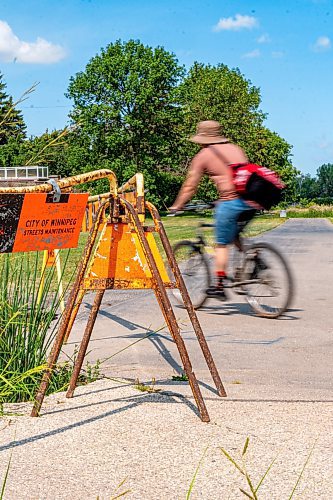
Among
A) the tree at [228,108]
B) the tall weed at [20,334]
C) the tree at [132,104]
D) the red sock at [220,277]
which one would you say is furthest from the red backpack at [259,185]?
the tree at [228,108]

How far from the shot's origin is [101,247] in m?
4.82

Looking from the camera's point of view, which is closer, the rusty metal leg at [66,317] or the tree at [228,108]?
the rusty metal leg at [66,317]

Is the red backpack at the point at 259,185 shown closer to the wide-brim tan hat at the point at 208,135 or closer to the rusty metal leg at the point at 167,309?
the wide-brim tan hat at the point at 208,135

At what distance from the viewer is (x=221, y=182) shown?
28.3 feet

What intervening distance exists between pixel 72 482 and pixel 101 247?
170 centimetres

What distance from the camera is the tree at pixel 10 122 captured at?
4.55 meters

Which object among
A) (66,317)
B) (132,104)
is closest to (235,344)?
(66,317)

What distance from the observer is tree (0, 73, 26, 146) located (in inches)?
179

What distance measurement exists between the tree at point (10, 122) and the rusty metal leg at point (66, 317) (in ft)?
1.99

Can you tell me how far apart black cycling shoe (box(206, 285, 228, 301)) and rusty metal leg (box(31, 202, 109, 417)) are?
4.50 metres

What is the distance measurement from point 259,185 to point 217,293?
1398 mm

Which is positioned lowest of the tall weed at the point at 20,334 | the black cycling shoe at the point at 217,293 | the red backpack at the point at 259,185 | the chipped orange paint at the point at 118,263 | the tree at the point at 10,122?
the black cycling shoe at the point at 217,293

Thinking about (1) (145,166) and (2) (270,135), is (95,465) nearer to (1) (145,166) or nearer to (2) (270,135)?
(1) (145,166)

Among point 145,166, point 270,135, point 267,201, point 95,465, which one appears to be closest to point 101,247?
point 95,465
